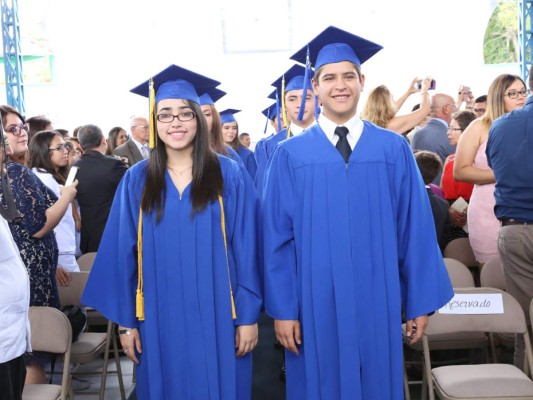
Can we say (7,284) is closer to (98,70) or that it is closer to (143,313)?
Result: (143,313)

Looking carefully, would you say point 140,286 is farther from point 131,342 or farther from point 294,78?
point 294,78

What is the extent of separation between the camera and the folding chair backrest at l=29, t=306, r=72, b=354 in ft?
9.61

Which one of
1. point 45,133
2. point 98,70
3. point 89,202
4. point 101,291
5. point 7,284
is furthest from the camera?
point 98,70

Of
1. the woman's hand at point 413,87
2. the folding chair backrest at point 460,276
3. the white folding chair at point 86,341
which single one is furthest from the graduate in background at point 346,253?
the woman's hand at point 413,87

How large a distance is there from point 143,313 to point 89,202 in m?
2.39

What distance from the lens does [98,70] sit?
1224 centimetres

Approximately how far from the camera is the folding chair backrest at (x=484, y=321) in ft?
10.3

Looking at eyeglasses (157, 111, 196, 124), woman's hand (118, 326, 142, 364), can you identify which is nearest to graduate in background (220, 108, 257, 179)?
eyeglasses (157, 111, 196, 124)

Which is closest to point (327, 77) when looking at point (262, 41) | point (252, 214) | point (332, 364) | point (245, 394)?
point (252, 214)

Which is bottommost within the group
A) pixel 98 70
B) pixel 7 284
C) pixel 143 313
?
pixel 143 313

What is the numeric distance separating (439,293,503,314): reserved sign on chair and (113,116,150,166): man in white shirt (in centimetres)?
403

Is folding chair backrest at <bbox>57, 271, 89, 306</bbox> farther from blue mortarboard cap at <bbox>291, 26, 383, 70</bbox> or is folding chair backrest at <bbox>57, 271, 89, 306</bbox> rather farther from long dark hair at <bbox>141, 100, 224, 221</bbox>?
blue mortarboard cap at <bbox>291, 26, 383, 70</bbox>

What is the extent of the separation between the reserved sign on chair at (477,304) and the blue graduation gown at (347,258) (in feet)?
2.27

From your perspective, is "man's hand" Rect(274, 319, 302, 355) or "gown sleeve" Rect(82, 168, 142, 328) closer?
"man's hand" Rect(274, 319, 302, 355)
